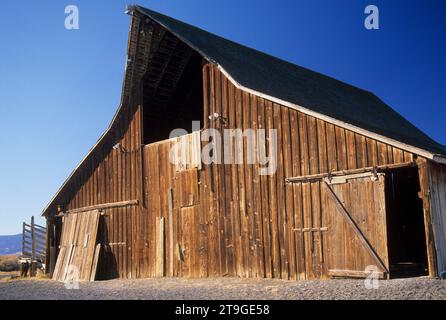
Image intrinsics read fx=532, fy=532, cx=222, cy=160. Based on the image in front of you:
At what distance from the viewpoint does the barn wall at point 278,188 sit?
13.2 meters

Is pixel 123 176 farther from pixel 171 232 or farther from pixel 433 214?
pixel 433 214

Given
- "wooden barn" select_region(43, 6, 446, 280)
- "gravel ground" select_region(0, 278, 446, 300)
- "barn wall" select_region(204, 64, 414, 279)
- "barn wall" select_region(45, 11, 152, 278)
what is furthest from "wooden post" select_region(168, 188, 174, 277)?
"barn wall" select_region(204, 64, 414, 279)

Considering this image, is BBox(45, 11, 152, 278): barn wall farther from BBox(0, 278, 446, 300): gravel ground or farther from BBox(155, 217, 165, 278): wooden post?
BBox(0, 278, 446, 300): gravel ground

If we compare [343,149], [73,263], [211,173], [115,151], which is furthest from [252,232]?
[73,263]

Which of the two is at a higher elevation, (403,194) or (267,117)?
(267,117)

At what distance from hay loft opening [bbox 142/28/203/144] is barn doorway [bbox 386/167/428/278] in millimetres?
8141

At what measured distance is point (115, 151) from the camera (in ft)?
65.2

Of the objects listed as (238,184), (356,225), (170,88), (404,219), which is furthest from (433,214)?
(170,88)

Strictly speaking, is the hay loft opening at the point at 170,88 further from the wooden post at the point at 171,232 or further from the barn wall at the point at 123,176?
the wooden post at the point at 171,232

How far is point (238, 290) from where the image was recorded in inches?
494

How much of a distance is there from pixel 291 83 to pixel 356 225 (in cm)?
793
